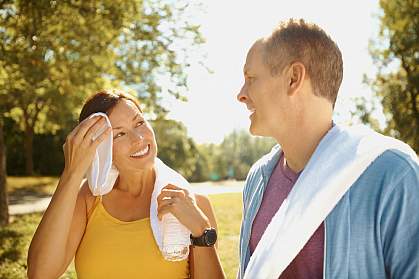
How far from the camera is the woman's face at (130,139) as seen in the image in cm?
318

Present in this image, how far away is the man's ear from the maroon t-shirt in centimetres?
44

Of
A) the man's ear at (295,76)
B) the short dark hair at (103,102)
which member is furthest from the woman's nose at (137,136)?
the man's ear at (295,76)

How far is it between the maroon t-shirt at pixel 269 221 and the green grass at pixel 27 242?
17.6ft

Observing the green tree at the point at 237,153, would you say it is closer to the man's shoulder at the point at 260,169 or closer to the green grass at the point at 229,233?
the green grass at the point at 229,233

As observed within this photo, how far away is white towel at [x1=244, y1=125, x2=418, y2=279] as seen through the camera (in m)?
1.97

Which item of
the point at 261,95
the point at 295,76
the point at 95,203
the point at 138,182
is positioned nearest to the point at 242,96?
the point at 261,95

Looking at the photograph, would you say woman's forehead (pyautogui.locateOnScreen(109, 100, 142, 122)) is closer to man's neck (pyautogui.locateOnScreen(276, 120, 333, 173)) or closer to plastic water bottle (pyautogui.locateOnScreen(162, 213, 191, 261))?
plastic water bottle (pyautogui.locateOnScreen(162, 213, 191, 261))

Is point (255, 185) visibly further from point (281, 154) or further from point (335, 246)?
point (335, 246)

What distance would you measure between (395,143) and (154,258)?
5.67 feet

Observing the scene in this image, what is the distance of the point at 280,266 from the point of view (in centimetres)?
204

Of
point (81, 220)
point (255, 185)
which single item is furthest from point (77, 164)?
point (255, 185)

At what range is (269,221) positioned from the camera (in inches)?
96.7

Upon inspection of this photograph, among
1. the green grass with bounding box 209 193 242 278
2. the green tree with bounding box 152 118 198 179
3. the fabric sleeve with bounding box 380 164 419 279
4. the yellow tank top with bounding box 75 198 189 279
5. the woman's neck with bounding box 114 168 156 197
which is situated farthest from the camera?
the green tree with bounding box 152 118 198 179

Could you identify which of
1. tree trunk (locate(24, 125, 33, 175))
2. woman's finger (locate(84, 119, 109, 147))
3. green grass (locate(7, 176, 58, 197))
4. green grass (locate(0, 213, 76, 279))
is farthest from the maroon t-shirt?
tree trunk (locate(24, 125, 33, 175))
